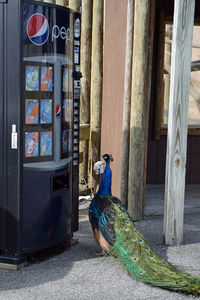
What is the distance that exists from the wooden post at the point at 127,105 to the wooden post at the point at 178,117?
3.67 ft

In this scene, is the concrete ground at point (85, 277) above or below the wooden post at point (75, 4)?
below

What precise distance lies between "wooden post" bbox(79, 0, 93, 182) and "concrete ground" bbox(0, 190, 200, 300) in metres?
2.06

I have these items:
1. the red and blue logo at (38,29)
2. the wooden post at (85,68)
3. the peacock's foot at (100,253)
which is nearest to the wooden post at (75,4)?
the wooden post at (85,68)

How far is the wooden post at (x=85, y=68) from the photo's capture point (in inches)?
295

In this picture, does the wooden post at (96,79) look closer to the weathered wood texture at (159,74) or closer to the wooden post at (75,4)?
the wooden post at (75,4)

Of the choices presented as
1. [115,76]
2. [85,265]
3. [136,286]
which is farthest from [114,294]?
[115,76]

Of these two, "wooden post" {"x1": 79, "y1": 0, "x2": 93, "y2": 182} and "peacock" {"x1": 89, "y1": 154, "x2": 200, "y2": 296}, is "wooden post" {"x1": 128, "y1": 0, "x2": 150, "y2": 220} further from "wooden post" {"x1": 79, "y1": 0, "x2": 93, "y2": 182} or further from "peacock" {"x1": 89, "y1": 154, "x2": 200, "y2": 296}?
"wooden post" {"x1": 79, "y1": 0, "x2": 93, "y2": 182}

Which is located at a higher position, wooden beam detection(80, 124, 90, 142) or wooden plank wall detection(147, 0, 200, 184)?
wooden beam detection(80, 124, 90, 142)

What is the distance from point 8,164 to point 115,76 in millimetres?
2675

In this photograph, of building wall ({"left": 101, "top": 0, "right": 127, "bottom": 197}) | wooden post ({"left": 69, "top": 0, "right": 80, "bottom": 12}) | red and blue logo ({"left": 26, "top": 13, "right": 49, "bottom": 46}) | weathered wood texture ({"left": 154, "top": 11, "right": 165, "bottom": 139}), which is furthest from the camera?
weathered wood texture ({"left": 154, "top": 11, "right": 165, "bottom": 139})

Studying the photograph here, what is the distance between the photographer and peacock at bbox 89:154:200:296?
4238mm

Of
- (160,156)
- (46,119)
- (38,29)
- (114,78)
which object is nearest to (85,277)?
(46,119)

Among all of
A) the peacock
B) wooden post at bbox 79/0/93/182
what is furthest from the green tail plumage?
wooden post at bbox 79/0/93/182

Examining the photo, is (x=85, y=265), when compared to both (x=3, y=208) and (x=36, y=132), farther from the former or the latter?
(x=36, y=132)
